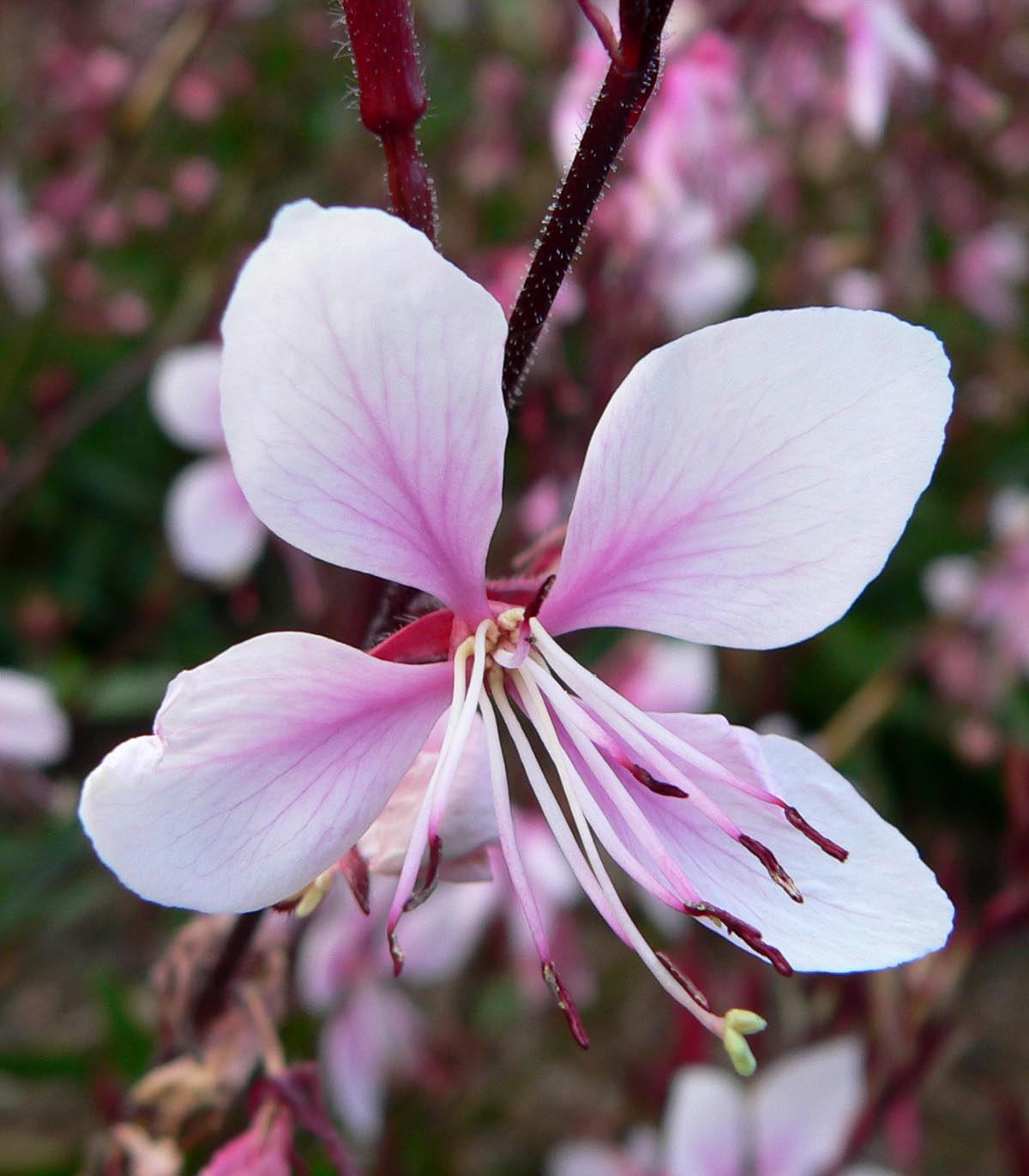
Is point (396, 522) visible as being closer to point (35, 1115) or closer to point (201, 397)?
point (201, 397)

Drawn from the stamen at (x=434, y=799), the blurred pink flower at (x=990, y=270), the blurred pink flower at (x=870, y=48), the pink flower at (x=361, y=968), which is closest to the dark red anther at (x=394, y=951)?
the stamen at (x=434, y=799)

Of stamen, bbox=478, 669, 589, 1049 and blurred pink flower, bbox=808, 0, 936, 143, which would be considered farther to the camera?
blurred pink flower, bbox=808, 0, 936, 143

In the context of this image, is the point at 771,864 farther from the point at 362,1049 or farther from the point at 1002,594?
the point at 1002,594

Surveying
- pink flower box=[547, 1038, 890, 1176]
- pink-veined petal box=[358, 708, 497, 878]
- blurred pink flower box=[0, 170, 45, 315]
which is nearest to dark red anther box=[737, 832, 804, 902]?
pink-veined petal box=[358, 708, 497, 878]

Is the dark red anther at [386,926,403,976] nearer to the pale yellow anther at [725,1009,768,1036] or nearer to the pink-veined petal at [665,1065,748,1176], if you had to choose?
the pale yellow anther at [725,1009,768,1036]

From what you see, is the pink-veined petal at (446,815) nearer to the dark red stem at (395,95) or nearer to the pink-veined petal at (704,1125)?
the dark red stem at (395,95)

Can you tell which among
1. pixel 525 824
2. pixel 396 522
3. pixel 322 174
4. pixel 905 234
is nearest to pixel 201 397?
pixel 525 824
